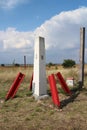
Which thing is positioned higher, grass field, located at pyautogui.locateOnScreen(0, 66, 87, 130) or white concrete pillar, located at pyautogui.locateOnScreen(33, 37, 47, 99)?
white concrete pillar, located at pyautogui.locateOnScreen(33, 37, 47, 99)

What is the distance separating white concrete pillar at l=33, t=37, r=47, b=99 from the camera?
33.8ft

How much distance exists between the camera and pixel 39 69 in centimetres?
1027

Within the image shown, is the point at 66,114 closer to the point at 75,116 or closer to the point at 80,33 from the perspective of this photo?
the point at 75,116

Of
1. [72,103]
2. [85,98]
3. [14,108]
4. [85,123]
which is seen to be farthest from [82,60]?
[85,123]

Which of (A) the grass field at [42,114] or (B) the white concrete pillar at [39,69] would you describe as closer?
(A) the grass field at [42,114]

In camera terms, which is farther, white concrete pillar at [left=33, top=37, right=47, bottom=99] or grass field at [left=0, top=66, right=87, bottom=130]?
white concrete pillar at [left=33, top=37, right=47, bottom=99]

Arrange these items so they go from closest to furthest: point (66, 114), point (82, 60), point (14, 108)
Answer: point (66, 114), point (14, 108), point (82, 60)

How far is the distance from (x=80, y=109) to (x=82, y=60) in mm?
5395

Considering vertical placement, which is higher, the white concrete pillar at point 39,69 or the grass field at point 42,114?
the white concrete pillar at point 39,69

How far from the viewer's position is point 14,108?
888cm

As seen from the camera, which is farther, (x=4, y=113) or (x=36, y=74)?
(x=36, y=74)

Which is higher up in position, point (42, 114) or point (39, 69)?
point (39, 69)

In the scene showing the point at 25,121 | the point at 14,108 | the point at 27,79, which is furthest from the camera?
the point at 27,79

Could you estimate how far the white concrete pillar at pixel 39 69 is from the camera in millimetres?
10312
